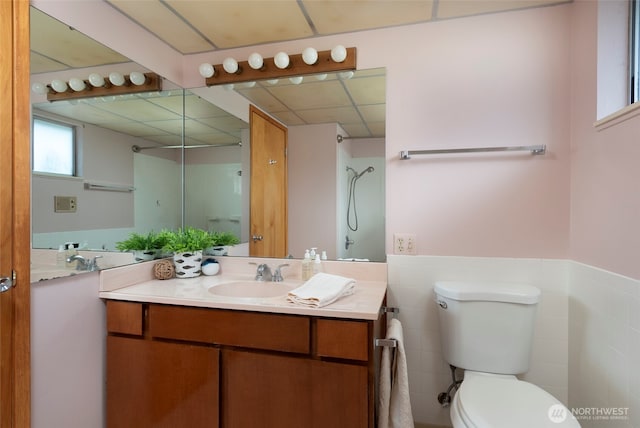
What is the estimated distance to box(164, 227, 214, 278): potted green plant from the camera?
69.3 inches

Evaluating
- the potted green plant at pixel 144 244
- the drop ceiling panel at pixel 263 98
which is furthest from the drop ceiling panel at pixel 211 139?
the potted green plant at pixel 144 244

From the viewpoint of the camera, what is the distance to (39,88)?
1.21m

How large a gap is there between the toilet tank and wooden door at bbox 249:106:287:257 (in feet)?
3.27

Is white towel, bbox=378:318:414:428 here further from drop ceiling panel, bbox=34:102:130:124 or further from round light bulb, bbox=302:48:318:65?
drop ceiling panel, bbox=34:102:130:124

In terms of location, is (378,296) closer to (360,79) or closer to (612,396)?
(612,396)

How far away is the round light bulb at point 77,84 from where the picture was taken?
1371 millimetres

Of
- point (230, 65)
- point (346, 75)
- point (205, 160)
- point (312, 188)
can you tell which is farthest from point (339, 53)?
point (205, 160)

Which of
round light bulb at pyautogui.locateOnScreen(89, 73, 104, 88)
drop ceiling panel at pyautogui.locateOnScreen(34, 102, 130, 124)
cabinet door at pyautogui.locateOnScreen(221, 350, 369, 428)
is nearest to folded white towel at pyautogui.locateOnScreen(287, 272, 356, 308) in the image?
cabinet door at pyautogui.locateOnScreen(221, 350, 369, 428)

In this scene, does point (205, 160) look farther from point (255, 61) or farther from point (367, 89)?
point (367, 89)

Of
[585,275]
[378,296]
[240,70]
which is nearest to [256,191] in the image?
[240,70]

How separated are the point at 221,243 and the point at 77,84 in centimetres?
107

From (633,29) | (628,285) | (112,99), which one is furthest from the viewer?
(112,99)

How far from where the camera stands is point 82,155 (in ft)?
4.69

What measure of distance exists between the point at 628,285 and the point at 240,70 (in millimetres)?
2105
